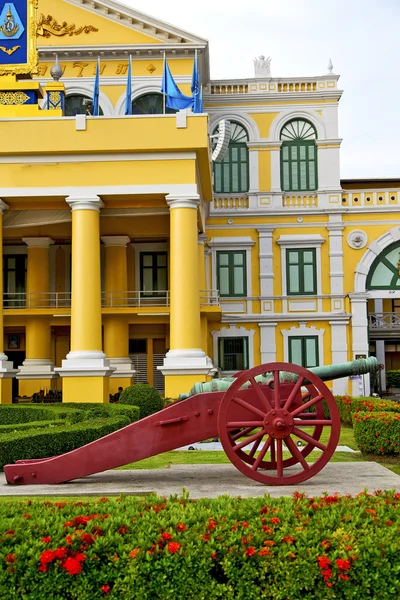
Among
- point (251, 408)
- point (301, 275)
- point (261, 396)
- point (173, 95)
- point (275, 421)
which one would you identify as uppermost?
point (173, 95)

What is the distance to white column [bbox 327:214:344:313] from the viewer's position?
3791cm

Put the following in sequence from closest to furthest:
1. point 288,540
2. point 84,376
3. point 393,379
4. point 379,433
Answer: point 288,540 < point 379,433 < point 84,376 < point 393,379

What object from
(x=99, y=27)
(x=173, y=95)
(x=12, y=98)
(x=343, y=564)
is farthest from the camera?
(x=99, y=27)

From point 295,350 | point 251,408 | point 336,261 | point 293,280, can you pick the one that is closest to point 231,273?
point 293,280

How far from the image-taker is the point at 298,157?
38750 mm

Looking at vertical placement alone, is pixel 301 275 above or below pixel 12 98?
below

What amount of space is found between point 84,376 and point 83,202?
5538 millimetres

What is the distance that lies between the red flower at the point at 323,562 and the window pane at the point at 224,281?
105 ft

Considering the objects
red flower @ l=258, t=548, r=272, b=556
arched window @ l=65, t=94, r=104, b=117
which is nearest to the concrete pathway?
red flower @ l=258, t=548, r=272, b=556

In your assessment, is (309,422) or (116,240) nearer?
(309,422)

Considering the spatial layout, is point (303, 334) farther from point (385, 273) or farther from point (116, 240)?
point (116, 240)

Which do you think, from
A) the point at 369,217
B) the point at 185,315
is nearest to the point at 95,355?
the point at 185,315

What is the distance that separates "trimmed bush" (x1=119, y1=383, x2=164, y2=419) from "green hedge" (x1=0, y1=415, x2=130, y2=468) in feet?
28.6

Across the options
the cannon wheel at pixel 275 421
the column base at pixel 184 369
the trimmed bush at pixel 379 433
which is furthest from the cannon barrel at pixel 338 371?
the column base at pixel 184 369
